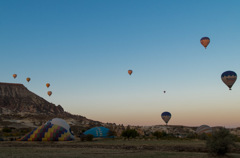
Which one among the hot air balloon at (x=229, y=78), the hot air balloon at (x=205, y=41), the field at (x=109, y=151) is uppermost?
the hot air balloon at (x=205, y=41)

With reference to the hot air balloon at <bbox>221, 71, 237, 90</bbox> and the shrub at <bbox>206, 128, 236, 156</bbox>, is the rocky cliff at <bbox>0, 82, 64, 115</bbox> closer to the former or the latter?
the hot air balloon at <bbox>221, 71, 237, 90</bbox>

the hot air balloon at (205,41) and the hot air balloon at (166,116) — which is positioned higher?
the hot air balloon at (205,41)

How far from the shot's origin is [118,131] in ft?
159

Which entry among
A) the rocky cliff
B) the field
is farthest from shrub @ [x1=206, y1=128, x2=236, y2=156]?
the rocky cliff

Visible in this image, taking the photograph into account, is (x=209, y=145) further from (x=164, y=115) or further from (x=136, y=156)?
(x=164, y=115)

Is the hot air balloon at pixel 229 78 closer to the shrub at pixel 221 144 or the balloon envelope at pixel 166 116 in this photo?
the balloon envelope at pixel 166 116

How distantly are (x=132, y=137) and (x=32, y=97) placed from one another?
13340 cm

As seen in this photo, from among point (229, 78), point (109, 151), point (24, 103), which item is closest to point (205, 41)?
point (229, 78)

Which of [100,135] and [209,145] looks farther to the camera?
[100,135]

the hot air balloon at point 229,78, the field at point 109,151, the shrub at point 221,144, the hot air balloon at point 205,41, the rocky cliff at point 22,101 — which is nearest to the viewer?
the shrub at point 221,144

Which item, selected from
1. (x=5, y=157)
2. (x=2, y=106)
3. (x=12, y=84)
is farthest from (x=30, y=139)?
(x=12, y=84)

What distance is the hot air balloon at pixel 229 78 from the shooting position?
43938 mm

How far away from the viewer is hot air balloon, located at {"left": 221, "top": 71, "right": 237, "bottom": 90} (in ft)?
144

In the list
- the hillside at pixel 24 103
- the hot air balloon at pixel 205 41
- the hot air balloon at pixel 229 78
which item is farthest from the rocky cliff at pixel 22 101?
the hot air balloon at pixel 229 78
